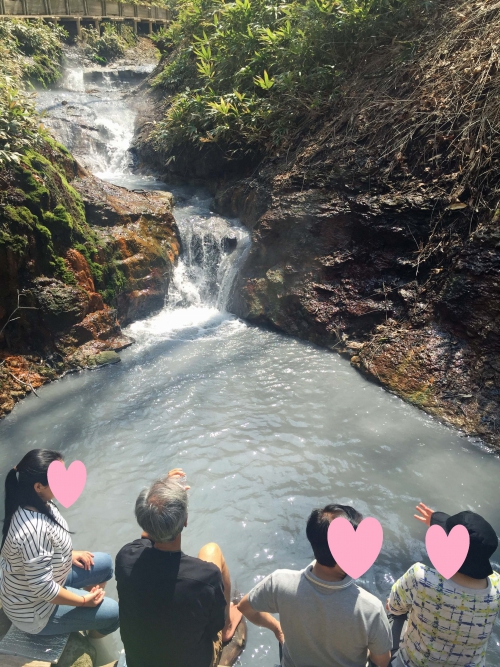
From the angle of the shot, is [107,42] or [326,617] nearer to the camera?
[326,617]

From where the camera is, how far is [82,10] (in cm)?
2084

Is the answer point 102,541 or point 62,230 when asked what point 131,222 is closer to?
point 62,230

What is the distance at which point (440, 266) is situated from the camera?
6.70 m

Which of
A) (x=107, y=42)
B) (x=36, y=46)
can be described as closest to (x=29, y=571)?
(x=36, y=46)

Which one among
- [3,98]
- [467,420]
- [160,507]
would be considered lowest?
[467,420]

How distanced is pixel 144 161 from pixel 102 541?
41.4ft

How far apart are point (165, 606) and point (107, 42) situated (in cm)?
2529

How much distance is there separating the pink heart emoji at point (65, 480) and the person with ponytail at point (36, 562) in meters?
0.04

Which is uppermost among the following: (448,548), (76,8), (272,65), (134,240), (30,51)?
(76,8)

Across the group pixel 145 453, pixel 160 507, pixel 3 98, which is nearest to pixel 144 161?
pixel 3 98

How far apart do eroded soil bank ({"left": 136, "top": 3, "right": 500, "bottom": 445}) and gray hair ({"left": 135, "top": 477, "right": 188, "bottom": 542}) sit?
424 cm

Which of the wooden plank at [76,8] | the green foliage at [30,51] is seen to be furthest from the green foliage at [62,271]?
the wooden plank at [76,8]

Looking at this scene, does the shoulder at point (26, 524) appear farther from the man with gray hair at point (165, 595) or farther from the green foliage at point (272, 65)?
the green foliage at point (272, 65)

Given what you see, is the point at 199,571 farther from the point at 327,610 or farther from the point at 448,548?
the point at 448,548
